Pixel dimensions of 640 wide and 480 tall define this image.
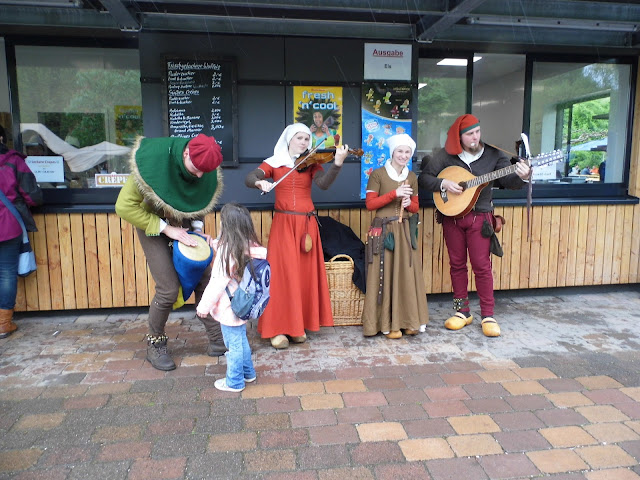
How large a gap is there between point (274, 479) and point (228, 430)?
500 millimetres

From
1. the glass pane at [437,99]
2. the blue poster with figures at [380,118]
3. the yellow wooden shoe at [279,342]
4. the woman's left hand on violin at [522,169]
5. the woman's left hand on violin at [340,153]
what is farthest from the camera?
the glass pane at [437,99]

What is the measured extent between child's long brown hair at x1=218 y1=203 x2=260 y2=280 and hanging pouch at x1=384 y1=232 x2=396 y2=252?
142 cm

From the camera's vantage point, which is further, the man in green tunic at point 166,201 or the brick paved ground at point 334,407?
the man in green tunic at point 166,201

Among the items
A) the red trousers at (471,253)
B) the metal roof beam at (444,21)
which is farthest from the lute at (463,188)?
the metal roof beam at (444,21)

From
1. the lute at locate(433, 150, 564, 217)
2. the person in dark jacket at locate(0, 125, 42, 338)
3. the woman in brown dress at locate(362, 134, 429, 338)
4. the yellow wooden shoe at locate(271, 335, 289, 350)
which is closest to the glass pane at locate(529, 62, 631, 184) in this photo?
the lute at locate(433, 150, 564, 217)

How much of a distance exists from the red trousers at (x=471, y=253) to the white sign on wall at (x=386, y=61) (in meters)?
1.55

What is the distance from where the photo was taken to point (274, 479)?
234 centimetres

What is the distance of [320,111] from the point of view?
4.81 metres

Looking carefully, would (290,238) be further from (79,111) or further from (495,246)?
(79,111)

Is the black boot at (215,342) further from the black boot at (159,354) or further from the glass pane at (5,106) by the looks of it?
the glass pane at (5,106)

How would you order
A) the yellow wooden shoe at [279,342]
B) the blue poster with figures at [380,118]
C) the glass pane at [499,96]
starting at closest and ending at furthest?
1. the yellow wooden shoe at [279,342]
2. the blue poster with figures at [380,118]
3. the glass pane at [499,96]

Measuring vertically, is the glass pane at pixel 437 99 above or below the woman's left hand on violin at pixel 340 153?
above

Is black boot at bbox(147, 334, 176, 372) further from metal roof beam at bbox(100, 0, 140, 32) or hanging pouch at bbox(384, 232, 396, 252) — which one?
metal roof beam at bbox(100, 0, 140, 32)

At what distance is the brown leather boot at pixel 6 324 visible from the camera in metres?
4.22
